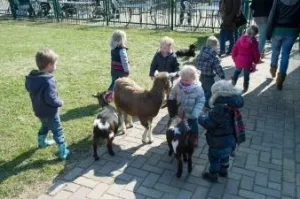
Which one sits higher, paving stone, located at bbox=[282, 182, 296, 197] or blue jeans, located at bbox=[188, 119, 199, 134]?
blue jeans, located at bbox=[188, 119, 199, 134]

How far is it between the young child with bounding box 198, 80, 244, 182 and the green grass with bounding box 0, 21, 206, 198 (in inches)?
77.6

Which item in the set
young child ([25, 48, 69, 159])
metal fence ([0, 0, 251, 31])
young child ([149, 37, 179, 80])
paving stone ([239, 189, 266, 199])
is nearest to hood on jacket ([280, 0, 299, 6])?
young child ([149, 37, 179, 80])

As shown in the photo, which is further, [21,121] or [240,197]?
[21,121]

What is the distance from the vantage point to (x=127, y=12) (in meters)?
17.7

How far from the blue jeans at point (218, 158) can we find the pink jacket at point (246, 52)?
124 inches

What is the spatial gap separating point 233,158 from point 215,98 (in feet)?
4.31

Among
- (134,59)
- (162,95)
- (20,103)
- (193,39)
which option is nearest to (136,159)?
(162,95)

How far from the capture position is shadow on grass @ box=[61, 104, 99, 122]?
6.28 m

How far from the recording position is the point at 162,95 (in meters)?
4.84

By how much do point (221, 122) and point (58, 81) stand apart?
5.39m

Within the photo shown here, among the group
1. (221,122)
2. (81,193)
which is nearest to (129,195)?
(81,193)

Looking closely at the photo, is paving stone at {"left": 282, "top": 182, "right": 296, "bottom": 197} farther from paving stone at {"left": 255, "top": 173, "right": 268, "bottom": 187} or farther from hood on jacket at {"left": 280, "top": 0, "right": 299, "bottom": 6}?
hood on jacket at {"left": 280, "top": 0, "right": 299, "bottom": 6}

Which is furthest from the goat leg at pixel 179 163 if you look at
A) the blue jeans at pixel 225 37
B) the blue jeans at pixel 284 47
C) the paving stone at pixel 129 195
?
the blue jeans at pixel 225 37

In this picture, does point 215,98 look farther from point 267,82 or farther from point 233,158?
point 267,82
